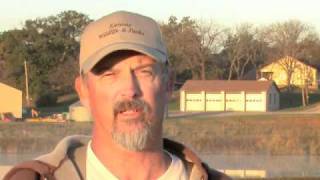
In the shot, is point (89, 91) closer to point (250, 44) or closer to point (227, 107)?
point (227, 107)

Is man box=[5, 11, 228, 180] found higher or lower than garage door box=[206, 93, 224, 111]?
higher

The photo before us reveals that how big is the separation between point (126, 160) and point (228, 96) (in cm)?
6383

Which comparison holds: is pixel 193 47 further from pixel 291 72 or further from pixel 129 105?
pixel 129 105

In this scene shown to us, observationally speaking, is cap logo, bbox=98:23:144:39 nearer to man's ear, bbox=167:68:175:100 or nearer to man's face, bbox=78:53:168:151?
man's face, bbox=78:53:168:151

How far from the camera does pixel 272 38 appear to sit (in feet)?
271

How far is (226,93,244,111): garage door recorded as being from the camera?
65812 mm

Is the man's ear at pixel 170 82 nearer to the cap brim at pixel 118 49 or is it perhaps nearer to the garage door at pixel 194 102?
the cap brim at pixel 118 49

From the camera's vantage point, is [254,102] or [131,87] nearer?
[131,87]

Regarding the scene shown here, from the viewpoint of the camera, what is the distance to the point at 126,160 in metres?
2.59

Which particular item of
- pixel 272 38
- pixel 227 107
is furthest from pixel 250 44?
pixel 227 107

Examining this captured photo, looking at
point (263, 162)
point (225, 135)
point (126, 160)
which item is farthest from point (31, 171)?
point (225, 135)

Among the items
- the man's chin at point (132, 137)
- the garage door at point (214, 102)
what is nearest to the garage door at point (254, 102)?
the garage door at point (214, 102)

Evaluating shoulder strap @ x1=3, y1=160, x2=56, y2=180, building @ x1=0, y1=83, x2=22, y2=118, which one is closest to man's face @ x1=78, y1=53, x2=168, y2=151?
shoulder strap @ x1=3, y1=160, x2=56, y2=180

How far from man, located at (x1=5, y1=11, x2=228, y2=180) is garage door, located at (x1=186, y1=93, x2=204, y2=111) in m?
62.9
